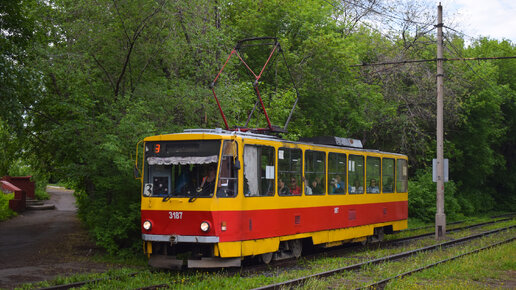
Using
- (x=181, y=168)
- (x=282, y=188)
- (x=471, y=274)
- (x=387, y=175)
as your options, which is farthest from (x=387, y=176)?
(x=181, y=168)

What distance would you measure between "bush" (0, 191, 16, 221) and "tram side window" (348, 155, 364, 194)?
16337mm

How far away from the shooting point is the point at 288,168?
13.4 metres

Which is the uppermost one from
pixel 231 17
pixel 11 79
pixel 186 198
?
pixel 231 17

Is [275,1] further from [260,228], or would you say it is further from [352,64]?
[260,228]

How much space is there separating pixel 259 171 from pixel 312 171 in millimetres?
2428

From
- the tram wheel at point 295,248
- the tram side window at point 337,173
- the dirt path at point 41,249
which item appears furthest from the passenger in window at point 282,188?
the dirt path at point 41,249

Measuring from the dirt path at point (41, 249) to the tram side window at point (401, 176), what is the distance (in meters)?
10.1

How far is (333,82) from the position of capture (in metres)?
23.7

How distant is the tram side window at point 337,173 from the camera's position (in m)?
15.3

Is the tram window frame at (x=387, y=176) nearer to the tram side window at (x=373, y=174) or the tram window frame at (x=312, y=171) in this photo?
the tram side window at (x=373, y=174)

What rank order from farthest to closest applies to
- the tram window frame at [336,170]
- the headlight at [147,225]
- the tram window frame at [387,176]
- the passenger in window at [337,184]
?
the tram window frame at [387,176], the passenger in window at [337,184], the tram window frame at [336,170], the headlight at [147,225]

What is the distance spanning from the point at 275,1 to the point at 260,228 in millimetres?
14246

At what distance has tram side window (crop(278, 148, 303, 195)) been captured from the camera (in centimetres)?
1312

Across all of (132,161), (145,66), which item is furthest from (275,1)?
(132,161)
